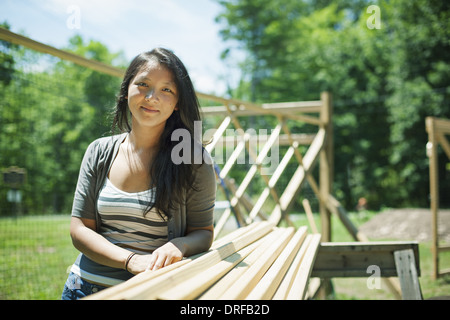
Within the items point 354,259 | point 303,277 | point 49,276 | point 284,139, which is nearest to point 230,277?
point 303,277

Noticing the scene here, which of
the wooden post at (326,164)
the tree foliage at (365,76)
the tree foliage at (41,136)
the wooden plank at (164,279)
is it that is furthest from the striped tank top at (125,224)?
the tree foliage at (365,76)

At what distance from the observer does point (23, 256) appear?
5.84 metres

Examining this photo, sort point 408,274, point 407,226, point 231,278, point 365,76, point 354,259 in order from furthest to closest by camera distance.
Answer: point 365,76
point 407,226
point 354,259
point 408,274
point 231,278

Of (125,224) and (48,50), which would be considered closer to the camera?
(125,224)

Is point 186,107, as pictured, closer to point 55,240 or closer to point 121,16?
point 55,240

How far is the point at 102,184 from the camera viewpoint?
148 centimetres

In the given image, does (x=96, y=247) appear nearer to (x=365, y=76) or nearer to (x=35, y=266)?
(x=35, y=266)

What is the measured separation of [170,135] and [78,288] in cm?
67

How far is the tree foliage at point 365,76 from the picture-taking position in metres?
15.1

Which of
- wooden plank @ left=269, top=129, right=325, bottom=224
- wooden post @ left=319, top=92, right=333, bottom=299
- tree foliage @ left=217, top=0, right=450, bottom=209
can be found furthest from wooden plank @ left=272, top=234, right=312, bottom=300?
tree foliage @ left=217, top=0, right=450, bottom=209

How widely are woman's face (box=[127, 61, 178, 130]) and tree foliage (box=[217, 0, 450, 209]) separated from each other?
13322 millimetres

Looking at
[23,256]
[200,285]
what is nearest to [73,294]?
[200,285]

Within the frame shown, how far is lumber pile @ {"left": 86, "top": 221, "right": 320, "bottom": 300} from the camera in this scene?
98 centimetres

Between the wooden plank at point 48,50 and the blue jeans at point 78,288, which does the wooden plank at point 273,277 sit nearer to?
the blue jeans at point 78,288
